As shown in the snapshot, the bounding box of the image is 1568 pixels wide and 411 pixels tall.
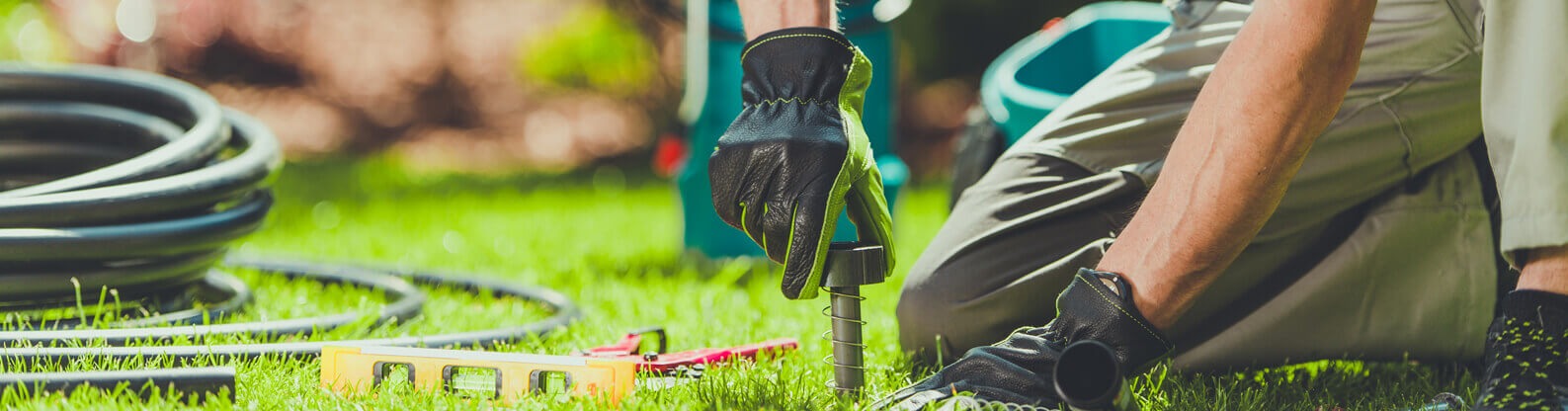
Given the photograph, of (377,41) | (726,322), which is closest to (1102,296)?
(726,322)

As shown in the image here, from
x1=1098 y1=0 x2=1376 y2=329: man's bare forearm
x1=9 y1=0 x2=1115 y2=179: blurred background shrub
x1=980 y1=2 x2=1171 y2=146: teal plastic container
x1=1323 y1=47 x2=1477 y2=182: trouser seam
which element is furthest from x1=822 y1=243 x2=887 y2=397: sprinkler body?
x1=9 y1=0 x2=1115 y2=179: blurred background shrub

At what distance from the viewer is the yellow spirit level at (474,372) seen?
164cm

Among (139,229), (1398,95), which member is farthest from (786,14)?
(139,229)

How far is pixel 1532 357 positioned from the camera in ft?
4.55

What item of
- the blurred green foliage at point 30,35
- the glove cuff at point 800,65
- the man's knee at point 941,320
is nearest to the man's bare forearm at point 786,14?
the glove cuff at point 800,65

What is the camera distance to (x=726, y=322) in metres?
2.51

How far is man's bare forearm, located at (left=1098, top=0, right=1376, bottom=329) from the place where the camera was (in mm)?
1410

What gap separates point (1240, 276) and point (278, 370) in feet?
4.67

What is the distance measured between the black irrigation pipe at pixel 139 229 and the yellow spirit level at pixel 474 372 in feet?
0.31

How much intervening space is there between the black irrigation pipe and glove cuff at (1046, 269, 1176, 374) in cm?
96

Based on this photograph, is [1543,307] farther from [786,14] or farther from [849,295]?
[786,14]

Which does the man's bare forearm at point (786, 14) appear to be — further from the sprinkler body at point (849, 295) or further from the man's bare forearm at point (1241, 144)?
the man's bare forearm at point (1241, 144)

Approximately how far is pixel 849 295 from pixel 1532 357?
0.75 m

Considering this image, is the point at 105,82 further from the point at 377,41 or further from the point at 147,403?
the point at 377,41
